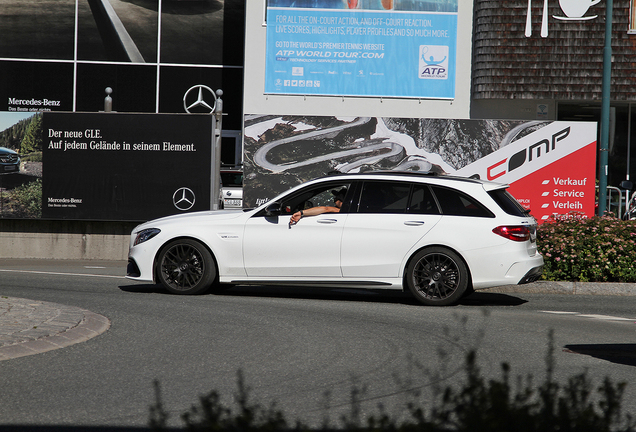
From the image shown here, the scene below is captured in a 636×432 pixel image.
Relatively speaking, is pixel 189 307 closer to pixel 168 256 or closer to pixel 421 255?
pixel 168 256

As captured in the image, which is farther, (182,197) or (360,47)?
(360,47)

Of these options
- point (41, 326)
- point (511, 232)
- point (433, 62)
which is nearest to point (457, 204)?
point (511, 232)

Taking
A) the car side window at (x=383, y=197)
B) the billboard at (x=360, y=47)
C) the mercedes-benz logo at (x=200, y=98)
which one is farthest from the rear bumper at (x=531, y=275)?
the mercedes-benz logo at (x=200, y=98)

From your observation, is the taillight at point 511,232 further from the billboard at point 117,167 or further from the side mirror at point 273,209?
the billboard at point 117,167

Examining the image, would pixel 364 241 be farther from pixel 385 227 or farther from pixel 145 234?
pixel 145 234

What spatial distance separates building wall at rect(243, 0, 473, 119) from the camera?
23922 millimetres

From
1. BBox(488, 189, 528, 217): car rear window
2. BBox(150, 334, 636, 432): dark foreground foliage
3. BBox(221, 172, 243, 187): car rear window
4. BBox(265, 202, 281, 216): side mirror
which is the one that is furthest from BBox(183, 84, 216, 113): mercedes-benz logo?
BBox(150, 334, 636, 432): dark foreground foliage

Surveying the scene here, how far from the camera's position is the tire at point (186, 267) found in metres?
9.99

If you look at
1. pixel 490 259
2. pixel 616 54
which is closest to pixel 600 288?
pixel 490 259

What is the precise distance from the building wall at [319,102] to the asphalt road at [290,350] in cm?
1351

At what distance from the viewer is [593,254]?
38.3 feet

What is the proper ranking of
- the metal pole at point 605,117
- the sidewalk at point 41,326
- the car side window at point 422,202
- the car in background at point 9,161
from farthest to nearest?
the car in background at point 9,161, the metal pole at point 605,117, the car side window at point 422,202, the sidewalk at point 41,326

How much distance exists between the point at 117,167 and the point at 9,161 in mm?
2139

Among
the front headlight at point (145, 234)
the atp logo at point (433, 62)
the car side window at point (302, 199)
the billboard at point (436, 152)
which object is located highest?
the atp logo at point (433, 62)
